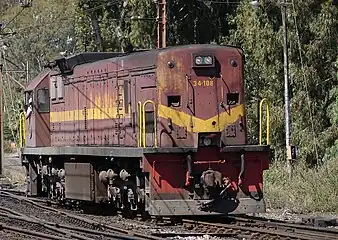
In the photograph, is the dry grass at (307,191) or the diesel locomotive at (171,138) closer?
the diesel locomotive at (171,138)

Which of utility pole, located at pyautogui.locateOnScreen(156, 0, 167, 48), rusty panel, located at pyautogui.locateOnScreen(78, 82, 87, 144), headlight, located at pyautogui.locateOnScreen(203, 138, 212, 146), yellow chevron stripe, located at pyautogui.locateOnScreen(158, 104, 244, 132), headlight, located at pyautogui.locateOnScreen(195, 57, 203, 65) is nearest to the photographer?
headlight, located at pyautogui.locateOnScreen(203, 138, 212, 146)

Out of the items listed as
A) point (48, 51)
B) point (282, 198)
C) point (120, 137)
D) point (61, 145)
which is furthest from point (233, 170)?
point (48, 51)

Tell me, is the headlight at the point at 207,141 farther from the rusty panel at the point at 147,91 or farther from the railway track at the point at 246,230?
the railway track at the point at 246,230

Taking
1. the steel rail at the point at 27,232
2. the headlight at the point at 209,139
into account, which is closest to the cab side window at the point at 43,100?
the steel rail at the point at 27,232

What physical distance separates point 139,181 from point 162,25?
12.6 metres

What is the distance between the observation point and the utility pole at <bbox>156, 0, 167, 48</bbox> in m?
25.3

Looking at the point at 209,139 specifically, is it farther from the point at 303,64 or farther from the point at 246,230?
the point at 303,64

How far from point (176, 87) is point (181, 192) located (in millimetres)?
2063

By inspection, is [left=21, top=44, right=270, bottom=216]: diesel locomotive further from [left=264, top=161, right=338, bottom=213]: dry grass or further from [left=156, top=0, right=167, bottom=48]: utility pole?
[left=156, top=0, right=167, bottom=48]: utility pole

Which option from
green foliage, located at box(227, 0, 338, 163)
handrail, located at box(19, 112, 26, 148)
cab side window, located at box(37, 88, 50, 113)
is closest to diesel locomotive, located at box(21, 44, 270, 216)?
cab side window, located at box(37, 88, 50, 113)

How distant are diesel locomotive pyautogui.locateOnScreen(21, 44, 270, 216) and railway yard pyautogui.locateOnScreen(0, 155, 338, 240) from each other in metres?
0.35

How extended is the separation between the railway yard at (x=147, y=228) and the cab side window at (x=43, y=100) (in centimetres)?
418

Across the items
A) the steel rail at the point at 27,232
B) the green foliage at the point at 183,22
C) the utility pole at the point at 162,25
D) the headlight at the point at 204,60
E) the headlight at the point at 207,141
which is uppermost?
the green foliage at the point at 183,22

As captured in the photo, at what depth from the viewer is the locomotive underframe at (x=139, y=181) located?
43.5ft
